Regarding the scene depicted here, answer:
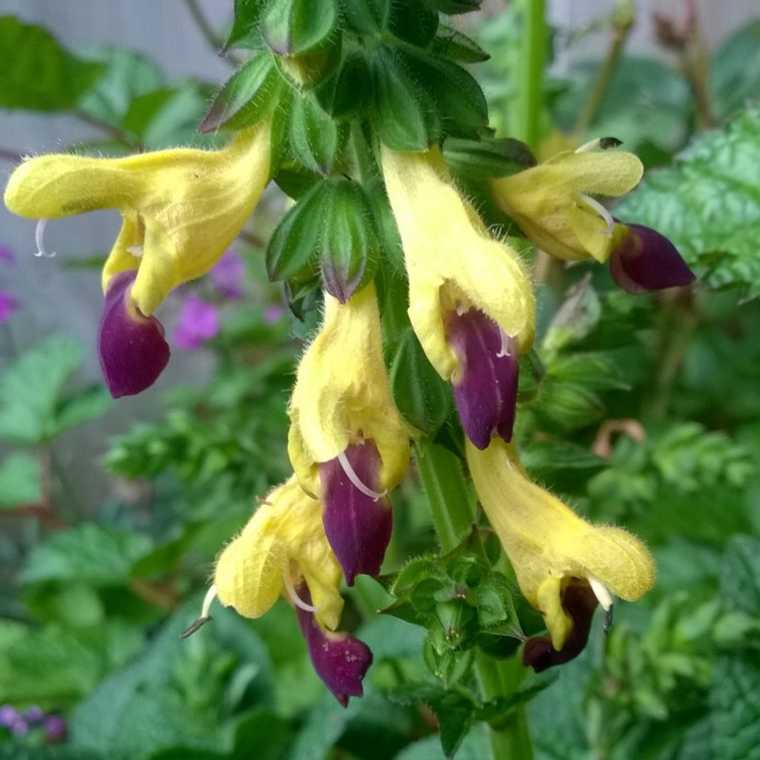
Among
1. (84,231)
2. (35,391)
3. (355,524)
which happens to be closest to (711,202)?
(355,524)

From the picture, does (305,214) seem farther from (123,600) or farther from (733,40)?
(733,40)

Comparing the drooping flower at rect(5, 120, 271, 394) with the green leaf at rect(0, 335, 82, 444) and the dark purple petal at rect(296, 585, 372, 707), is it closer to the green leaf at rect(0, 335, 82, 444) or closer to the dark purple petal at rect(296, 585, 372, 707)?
the dark purple petal at rect(296, 585, 372, 707)

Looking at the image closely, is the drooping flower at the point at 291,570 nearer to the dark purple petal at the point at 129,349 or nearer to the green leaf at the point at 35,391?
the dark purple petal at the point at 129,349

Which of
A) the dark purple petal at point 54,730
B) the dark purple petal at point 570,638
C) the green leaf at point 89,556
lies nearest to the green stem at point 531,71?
the dark purple petal at point 570,638

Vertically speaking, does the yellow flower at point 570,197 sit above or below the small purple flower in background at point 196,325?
above

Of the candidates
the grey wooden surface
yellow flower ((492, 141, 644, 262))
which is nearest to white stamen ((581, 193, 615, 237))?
yellow flower ((492, 141, 644, 262))

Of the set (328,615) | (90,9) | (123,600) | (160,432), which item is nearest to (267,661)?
(160,432)

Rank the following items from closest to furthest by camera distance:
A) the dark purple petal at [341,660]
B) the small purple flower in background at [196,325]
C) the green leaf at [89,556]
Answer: the dark purple petal at [341,660] < the green leaf at [89,556] < the small purple flower in background at [196,325]
